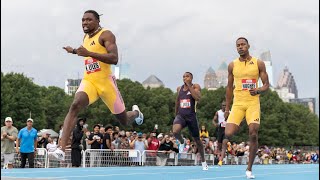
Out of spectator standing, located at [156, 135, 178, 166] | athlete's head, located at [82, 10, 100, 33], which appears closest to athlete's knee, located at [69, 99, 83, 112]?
athlete's head, located at [82, 10, 100, 33]

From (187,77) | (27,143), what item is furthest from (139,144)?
(187,77)

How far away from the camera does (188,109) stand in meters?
13.7

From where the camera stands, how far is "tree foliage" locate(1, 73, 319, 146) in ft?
224

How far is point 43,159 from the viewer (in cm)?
1878

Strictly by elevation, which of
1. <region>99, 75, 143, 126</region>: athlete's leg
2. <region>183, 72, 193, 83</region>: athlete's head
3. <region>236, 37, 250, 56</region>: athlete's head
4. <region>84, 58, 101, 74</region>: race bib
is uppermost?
<region>236, 37, 250, 56</region>: athlete's head

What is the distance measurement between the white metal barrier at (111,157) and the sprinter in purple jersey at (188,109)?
5.89m

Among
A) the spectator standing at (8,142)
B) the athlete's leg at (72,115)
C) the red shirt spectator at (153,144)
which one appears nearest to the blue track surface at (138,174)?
the athlete's leg at (72,115)

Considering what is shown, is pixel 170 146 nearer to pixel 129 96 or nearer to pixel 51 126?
pixel 129 96

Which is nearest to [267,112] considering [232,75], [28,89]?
[28,89]

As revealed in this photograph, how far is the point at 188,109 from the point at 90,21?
222 inches

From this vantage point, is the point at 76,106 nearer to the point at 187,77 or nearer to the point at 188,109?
the point at 187,77

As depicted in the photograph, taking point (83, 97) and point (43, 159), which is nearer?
point (83, 97)

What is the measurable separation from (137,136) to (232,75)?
38.0 feet

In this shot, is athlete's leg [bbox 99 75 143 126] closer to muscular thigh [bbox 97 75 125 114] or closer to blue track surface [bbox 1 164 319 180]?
muscular thigh [bbox 97 75 125 114]
